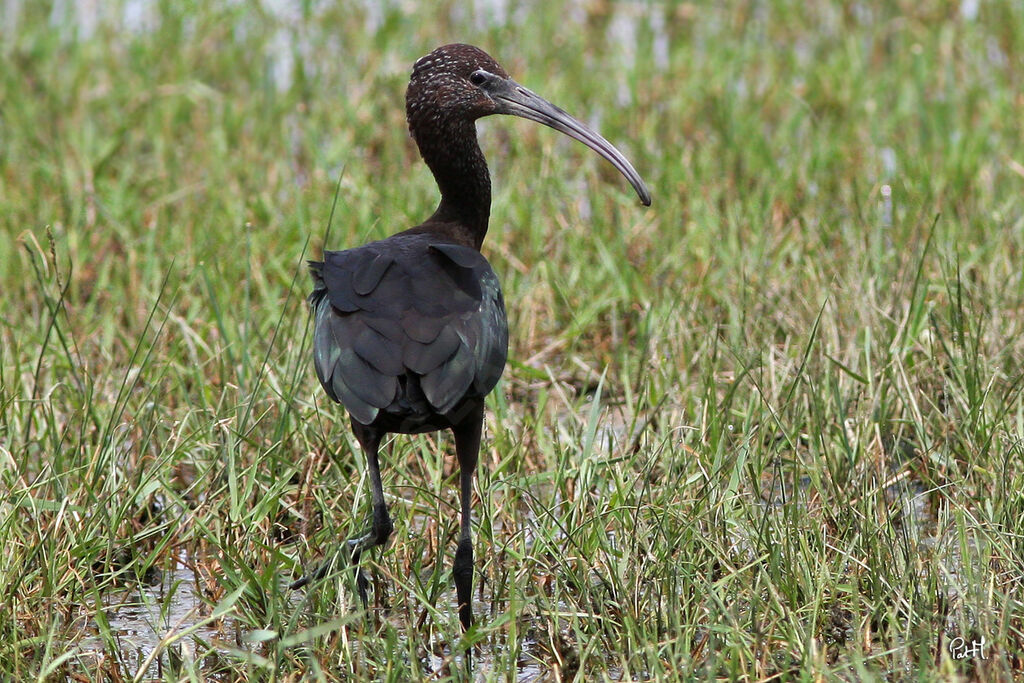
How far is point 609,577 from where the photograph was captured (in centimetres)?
363

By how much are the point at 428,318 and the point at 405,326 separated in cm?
6

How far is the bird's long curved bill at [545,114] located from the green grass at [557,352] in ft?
1.95

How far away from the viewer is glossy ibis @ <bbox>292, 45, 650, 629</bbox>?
3.58 m

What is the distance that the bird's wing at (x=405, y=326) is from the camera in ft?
11.7

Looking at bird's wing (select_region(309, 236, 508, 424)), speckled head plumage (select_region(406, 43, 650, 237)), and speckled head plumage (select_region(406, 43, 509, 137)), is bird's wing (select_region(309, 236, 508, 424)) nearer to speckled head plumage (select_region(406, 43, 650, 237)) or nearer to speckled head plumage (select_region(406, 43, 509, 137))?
speckled head plumage (select_region(406, 43, 650, 237))

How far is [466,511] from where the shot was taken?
388 centimetres

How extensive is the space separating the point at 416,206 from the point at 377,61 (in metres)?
1.90

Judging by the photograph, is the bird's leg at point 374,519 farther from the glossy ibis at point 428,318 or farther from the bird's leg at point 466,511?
the bird's leg at point 466,511

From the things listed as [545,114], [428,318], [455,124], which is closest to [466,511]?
[428,318]

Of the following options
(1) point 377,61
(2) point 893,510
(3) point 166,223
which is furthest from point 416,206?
(2) point 893,510

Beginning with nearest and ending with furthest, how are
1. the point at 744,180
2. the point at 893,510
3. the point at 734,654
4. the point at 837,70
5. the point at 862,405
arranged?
the point at 734,654, the point at 893,510, the point at 862,405, the point at 744,180, the point at 837,70

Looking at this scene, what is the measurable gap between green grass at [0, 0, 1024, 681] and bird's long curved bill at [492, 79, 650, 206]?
0.59 meters

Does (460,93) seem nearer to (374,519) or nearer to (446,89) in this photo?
(446,89)

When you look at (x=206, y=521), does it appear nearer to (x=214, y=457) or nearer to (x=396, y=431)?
(x=214, y=457)
